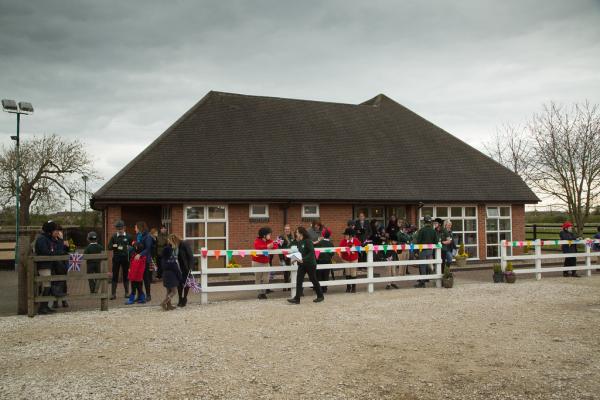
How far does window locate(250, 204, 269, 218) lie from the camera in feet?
58.4

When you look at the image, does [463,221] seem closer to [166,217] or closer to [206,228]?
[206,228]

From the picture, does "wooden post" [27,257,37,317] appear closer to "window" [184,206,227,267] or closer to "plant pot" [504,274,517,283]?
"window" [184,206,227,267]

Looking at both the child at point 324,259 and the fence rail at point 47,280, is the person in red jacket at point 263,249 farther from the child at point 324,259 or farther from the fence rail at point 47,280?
the fence rail at point 47,280

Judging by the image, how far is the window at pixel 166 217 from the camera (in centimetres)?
1741

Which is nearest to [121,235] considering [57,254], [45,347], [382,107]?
[57,254]

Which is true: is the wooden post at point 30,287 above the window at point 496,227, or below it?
below

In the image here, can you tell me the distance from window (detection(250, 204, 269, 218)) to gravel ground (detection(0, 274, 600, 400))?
702cm

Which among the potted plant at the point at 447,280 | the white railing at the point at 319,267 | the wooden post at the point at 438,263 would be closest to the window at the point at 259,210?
the white railing at the point at 319,267

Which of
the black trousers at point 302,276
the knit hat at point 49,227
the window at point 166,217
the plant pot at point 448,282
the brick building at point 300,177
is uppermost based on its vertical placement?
the brick building at point 300,177

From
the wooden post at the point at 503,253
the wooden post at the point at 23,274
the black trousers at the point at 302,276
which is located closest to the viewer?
the wooden post at the point at 23,274

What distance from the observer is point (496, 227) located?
70.3 ft

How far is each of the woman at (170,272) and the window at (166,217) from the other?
7.04m

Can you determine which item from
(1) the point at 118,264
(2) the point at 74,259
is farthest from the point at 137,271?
(2) the point at 74,259

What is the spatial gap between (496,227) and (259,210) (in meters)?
10.3
